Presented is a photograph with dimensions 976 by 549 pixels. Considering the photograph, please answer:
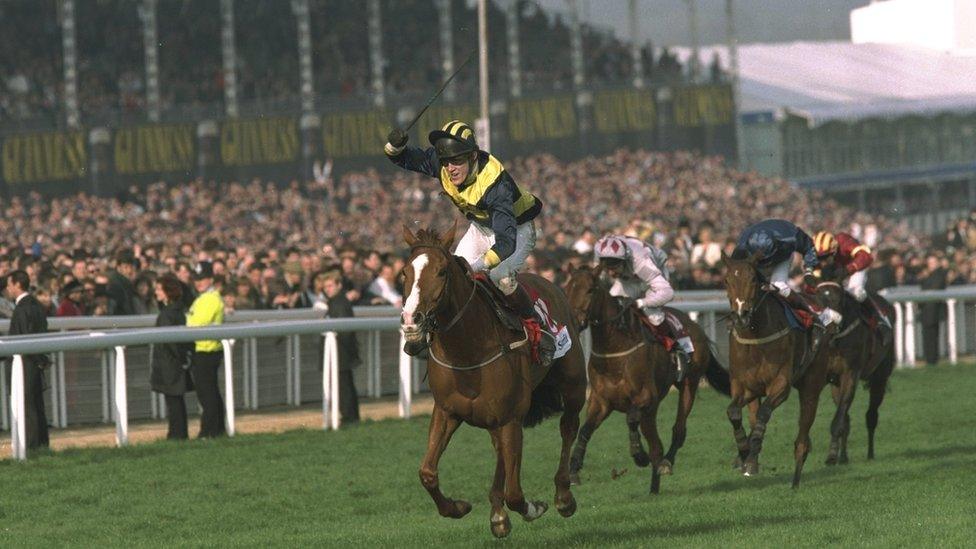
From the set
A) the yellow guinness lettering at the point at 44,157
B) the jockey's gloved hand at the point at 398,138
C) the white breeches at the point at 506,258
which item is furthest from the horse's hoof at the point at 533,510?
the yellow guinness lettering at the point at 44,157

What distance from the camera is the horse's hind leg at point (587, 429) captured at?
1073cm

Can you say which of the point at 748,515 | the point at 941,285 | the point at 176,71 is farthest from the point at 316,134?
the point at 748,515

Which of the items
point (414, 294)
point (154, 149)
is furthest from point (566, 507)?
point (154, 149)

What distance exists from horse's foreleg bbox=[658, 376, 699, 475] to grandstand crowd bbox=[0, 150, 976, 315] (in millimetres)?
1187

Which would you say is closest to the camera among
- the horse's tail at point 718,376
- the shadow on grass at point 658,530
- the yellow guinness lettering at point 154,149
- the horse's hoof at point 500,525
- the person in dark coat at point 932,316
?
the horse's hoof at point 500,525

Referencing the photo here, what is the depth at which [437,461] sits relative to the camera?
801cm

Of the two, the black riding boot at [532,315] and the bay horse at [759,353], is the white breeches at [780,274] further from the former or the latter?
the black riding boot at [532,315]

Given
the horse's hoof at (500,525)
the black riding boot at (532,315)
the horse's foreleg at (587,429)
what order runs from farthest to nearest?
the horse's foreleg at (587,429) < the black riding boot at (532,315) < the horse's hoof at (500,525)

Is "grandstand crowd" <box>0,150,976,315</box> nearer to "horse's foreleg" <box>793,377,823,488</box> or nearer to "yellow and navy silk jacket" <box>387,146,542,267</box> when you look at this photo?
"horse's foreleg" <box>793,377,823,488</box>

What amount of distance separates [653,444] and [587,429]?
400 millimetres

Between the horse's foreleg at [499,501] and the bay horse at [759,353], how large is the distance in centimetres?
321

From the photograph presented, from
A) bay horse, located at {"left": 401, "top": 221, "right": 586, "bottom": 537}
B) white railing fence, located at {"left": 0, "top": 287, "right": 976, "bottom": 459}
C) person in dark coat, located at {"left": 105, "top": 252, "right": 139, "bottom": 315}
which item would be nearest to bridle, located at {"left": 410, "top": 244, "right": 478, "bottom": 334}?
bay horse, located at {"left": 401, "top": 221, "right": 586, "bottom": 537}

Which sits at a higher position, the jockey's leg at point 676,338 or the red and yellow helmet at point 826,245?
the red and yellow helmet at point 826,245

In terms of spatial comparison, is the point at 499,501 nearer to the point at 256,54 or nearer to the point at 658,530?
the point at 658,530
